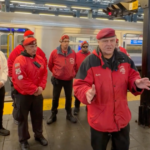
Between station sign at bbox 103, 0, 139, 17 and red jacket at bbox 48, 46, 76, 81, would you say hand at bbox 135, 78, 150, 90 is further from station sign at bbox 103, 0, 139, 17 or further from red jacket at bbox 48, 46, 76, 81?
station sign at bbox 103, 0, 139, 17

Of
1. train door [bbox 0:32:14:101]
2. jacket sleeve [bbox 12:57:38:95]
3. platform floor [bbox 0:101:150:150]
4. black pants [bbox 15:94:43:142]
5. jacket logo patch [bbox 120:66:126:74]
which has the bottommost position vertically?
platform floor [bbox 0:101:150:150]

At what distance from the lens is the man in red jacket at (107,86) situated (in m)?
1.67

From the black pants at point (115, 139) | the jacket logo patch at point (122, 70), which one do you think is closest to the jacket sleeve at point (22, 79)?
the black pants at point (115, 139)

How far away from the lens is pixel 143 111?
361 cm

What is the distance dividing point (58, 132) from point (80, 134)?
427mm

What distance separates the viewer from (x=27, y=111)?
8.61ft

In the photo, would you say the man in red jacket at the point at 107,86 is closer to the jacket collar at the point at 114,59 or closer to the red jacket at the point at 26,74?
the jacket collar at the point at 114,59

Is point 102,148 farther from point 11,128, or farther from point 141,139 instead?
point 11,128

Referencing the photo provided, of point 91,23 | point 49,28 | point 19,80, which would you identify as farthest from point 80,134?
point 91,23

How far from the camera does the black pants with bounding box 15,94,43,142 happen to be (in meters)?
2.53

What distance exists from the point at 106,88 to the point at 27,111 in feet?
4.87

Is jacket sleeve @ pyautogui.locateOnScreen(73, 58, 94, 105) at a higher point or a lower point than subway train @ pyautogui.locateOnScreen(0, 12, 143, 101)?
lower

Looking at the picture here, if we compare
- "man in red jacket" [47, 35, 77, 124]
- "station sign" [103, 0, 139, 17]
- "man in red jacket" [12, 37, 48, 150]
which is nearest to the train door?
"man in red jacket" [47, 35, 77, 124]

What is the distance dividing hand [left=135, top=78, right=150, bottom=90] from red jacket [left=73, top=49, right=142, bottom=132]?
0.05 meters
